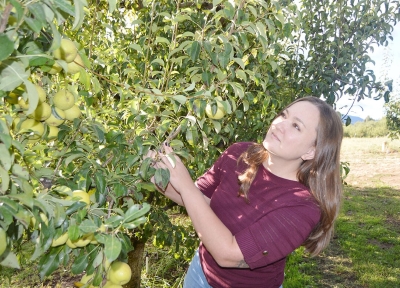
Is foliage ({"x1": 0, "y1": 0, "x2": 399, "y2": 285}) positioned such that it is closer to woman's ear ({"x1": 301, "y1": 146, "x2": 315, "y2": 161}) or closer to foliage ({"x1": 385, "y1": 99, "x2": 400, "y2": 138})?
woman's ear ({"x1": 301, "y1": 146, "x2": 315, "y2": 161})

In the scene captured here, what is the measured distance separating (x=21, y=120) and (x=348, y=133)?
28846 mm

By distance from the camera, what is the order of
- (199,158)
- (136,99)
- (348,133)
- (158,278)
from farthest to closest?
(348,133) → (158,278) → (199,158) → (136,99)

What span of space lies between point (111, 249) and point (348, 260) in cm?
503

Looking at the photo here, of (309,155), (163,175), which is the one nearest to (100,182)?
(163,175)

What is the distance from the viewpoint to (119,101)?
182 centimetres

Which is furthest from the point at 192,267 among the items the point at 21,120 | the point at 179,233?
the point at 21,120

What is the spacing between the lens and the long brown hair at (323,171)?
1.78 m

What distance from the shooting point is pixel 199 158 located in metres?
2.47

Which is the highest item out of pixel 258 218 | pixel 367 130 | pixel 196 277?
pixel 258 218

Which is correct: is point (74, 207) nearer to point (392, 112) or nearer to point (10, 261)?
point (10, 261)

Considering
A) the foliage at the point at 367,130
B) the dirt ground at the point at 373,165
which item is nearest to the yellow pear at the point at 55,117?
the dirt ground at the point at 373,165

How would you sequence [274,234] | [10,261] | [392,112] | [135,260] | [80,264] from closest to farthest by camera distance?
[10,261] → [80,264] → [274,234] → [135,260] → [392,112]

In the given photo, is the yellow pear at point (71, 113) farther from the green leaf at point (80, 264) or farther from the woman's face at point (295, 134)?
the woman's face at point (295, 134)

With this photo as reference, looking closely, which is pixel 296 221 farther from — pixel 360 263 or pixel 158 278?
pixel 360 263
